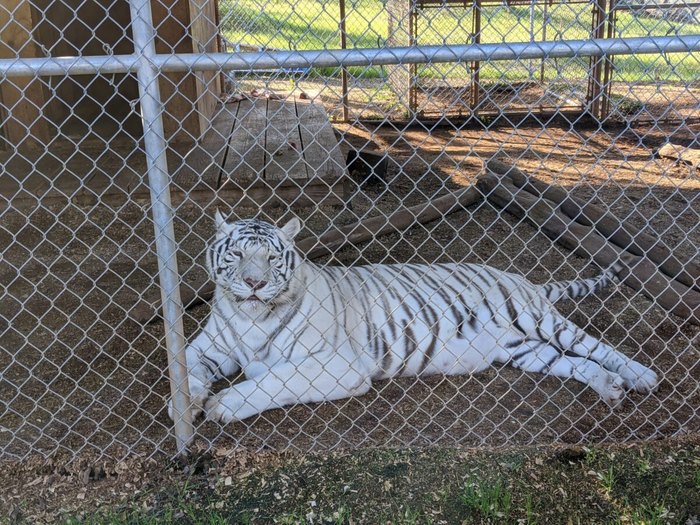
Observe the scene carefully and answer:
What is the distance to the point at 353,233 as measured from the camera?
4855 mm

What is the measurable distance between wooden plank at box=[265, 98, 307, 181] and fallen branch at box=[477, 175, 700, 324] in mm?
1468

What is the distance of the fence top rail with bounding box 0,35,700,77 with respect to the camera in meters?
2.28

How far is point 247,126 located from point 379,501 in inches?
204

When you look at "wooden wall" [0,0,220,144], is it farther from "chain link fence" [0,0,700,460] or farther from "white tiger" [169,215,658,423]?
"white tiger" [169,215,658,423]

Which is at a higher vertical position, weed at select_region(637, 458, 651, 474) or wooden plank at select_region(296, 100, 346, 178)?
weed at select_region(637, 458, 651, 474)

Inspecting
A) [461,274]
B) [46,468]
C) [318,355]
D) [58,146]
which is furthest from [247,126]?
[46,468]

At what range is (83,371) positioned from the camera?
11.6 ft

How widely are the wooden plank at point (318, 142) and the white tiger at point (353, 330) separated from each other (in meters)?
1.04

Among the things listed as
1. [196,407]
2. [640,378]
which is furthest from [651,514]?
[196,407]

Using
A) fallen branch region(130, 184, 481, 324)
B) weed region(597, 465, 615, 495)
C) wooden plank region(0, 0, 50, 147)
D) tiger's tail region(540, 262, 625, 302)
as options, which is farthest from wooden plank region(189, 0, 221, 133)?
weed region(597, 465, 615, 495)

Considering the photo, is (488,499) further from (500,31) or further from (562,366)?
(500,31)

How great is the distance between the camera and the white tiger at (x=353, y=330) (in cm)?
323

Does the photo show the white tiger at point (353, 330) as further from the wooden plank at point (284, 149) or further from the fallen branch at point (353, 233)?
the wooden plank at point (284, 149)

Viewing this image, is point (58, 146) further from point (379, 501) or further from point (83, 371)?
point (379, 501)
